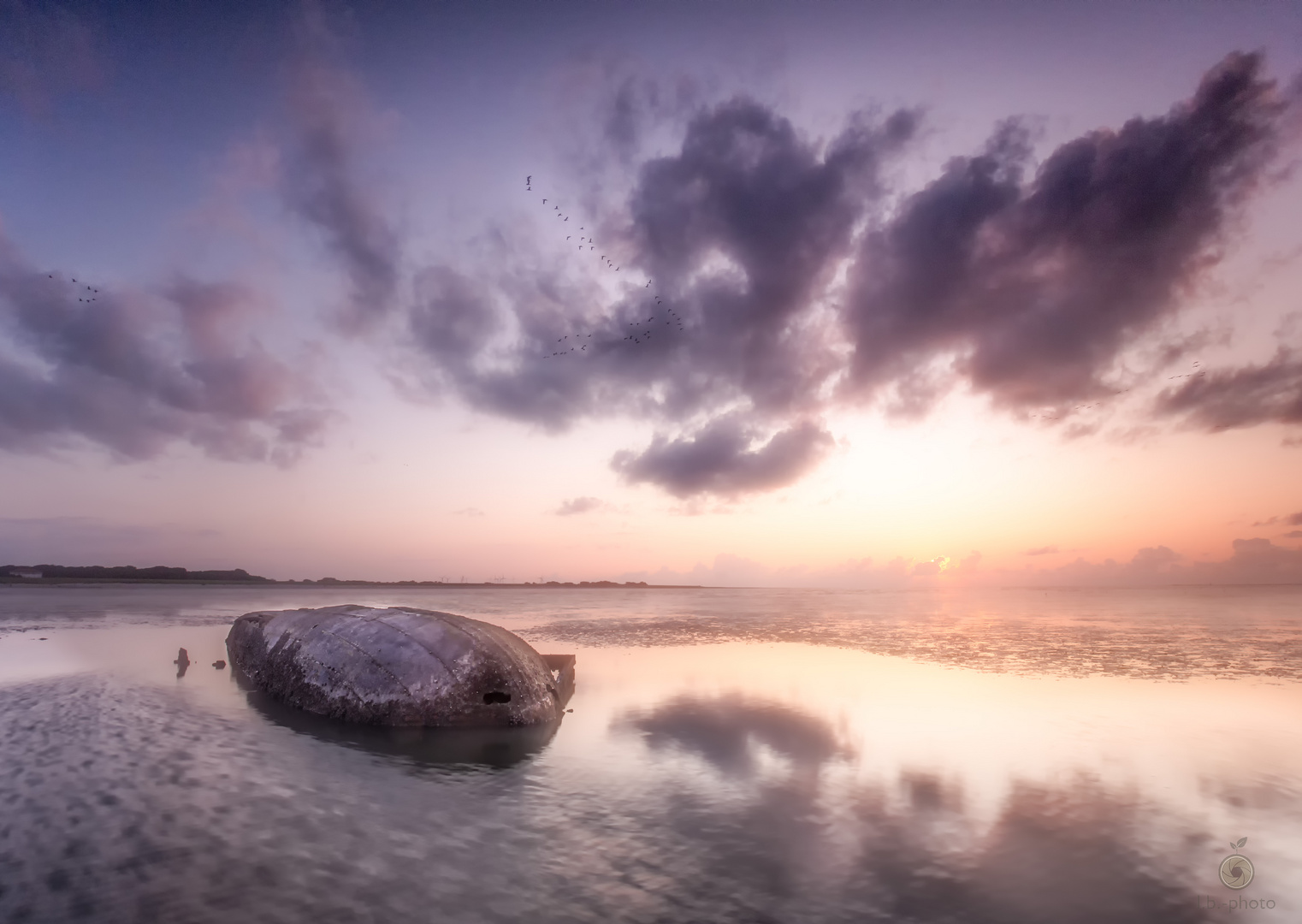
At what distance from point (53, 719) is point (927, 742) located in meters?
14.2

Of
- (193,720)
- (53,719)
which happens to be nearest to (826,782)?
(193,720)

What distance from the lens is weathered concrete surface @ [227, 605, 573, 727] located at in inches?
384

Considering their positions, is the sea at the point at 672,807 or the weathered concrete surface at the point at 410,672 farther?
the weathered concrete surface at the point at 410,672

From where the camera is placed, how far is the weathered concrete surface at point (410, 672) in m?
9.74

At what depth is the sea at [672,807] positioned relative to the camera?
15.1 ft

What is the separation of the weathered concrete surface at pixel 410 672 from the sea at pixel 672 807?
1.29 feet

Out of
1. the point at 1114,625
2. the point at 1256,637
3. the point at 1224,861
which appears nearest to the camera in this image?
the point at 1224,861

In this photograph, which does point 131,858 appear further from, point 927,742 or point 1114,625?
point 1114,625

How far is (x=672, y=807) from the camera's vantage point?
649 cm

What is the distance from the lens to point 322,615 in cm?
1273

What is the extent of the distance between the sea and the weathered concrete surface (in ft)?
1.29

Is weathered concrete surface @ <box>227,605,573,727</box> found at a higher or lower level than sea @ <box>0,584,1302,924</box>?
higher

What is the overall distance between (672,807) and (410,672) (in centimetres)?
562

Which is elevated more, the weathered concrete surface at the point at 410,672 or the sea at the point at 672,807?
the weathered concrete surface at the point at 410,672
